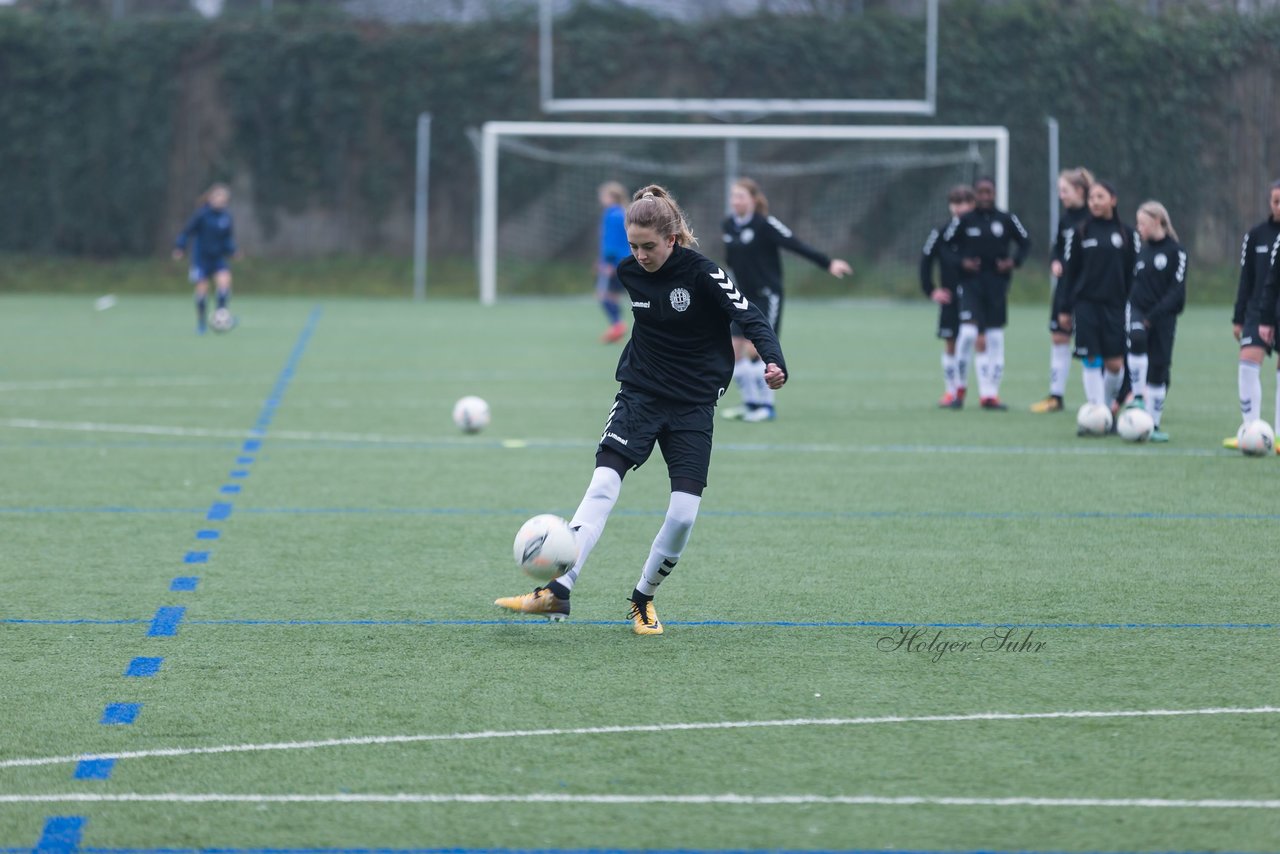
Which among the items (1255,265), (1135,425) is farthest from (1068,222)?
(1255,265)

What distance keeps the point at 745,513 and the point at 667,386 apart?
2.83 m

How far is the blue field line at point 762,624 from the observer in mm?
6395

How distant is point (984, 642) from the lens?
6.16 metres

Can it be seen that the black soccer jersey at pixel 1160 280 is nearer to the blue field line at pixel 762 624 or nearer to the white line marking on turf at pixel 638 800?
the blue field line at pixel 762 624

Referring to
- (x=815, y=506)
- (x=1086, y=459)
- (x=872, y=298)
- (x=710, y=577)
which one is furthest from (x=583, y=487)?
(x=872, y=298)

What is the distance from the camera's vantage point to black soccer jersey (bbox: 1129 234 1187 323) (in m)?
11.6

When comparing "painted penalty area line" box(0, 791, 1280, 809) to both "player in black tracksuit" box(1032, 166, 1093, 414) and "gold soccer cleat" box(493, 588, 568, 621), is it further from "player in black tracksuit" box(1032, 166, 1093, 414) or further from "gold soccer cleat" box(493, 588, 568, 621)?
"player in black tracksuit" box(1032, 166, 1093, 414)

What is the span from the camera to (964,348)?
13859 mm

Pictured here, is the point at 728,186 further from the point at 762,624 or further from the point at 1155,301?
the point at 762,624

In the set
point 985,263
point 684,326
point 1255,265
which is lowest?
point 985,263

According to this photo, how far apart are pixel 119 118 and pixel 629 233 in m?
28.5

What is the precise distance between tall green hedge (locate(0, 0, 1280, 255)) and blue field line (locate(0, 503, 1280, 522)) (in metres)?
23.4

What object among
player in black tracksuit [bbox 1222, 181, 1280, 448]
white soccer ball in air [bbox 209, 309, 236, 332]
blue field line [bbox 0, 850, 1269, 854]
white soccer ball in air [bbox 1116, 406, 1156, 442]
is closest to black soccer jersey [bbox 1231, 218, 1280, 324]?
player in black tracksuit [bbox 1222, 181, 1280, 448]

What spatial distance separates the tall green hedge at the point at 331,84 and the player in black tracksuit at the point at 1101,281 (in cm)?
1998
